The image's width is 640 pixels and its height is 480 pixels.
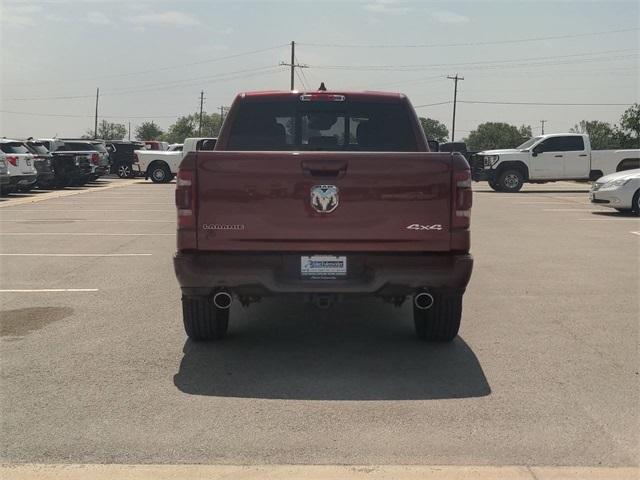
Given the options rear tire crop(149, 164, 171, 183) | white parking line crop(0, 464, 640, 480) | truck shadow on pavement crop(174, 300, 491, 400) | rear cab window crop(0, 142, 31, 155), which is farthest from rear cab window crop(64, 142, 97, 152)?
white parking line crop(0, 464, 640, 480)

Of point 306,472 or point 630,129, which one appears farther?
point 630,129

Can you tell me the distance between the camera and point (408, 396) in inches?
182

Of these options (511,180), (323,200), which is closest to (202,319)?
(323,200)

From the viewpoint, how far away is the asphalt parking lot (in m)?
3.82

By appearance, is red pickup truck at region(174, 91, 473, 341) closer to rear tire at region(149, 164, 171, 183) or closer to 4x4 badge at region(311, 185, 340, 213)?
4x4 badge at region(311, 185, 340, 213)

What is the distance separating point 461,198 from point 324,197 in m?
0.96

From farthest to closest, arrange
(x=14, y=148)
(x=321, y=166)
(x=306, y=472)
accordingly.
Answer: (x=14, y=148) → (x=321, y=166) → (x=306, y=472)

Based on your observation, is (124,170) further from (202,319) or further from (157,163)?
(202,319)

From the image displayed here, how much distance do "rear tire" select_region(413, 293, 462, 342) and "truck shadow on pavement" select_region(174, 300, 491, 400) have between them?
0.09 m

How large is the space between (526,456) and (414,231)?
1774 mm

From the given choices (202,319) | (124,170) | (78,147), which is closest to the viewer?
(202,319)

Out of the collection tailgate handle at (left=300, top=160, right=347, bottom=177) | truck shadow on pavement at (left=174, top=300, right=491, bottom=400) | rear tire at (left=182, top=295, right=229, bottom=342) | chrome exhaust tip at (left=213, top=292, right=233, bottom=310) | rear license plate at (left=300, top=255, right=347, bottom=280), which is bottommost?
truck shadow on pavement at (left=174, top=300, right=491, bottom=400)

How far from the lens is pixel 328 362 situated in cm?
540

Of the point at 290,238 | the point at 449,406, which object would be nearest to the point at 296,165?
the point at 290,238
